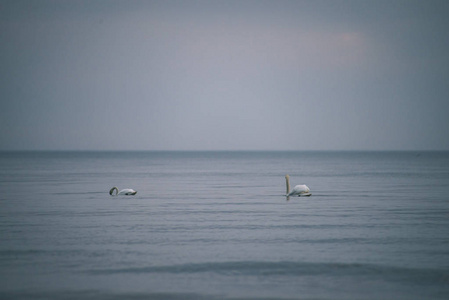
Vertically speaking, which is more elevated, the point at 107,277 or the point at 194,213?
the point at 194,213

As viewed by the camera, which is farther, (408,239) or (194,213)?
(194,213)

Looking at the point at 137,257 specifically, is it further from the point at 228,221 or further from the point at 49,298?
the point at 228,221

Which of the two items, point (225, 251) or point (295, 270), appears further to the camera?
point (225, 251)

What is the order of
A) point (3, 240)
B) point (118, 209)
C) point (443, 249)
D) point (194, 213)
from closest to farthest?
point (443, 249), point (3, 240), point (194, 213), point (118, 209)

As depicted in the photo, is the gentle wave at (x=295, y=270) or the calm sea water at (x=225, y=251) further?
the gentle wave at (x=295, y=270)

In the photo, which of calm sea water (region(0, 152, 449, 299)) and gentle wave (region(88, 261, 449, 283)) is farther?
gentle wave (region(88, 261, 449, 283))

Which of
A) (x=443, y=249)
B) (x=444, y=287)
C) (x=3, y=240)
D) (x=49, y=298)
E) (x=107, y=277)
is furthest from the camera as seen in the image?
(x=3, y=240)

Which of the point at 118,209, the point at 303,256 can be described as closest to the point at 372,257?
the point at 303,256

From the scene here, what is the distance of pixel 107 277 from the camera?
54.5ft

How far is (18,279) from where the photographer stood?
1631 centimetres

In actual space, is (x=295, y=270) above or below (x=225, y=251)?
below

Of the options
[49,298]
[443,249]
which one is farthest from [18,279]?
[443,249]

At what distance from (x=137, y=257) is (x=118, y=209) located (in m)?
15.6

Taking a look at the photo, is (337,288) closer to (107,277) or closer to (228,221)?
(107,277)
